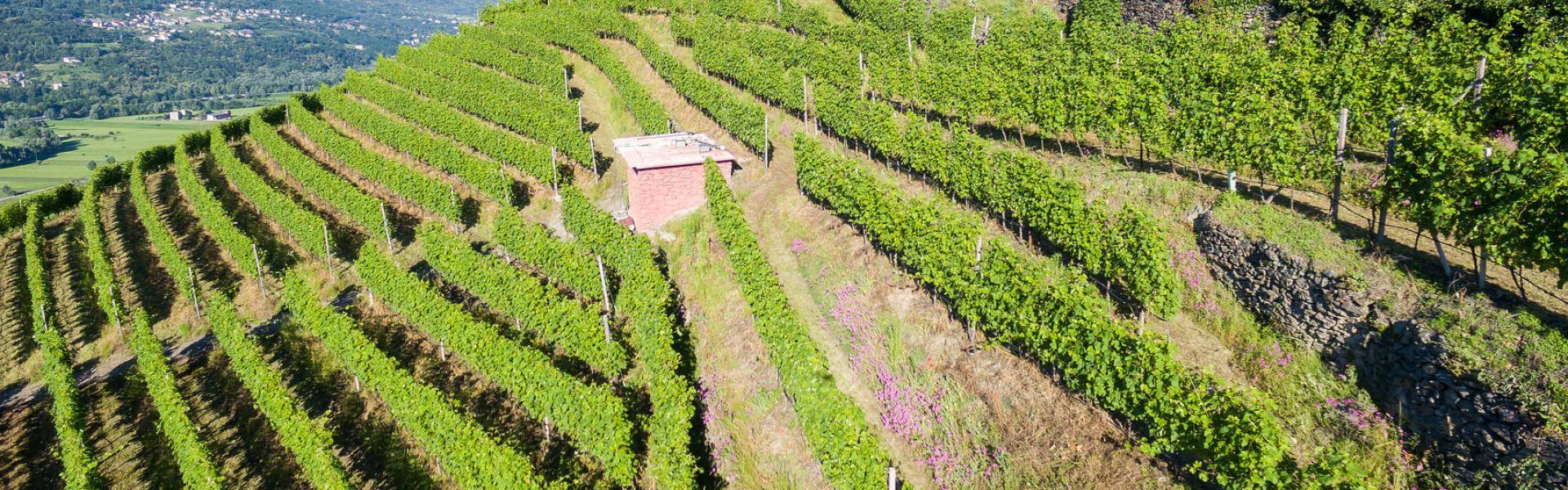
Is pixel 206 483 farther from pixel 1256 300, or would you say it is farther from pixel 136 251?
pixel 136 251

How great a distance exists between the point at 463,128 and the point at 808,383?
Answer: 102ft

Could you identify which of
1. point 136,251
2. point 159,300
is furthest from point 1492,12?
point 136,251

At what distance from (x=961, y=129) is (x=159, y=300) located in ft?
108

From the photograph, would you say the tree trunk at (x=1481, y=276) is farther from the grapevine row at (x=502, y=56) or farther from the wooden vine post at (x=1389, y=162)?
the grapevine row at (x=502, y=56)

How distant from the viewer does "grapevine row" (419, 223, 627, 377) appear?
2005cm

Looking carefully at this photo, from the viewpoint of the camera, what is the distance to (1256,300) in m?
16.4

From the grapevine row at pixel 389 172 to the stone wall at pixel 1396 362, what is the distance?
94.1 feet

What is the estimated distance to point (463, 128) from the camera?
132 ft

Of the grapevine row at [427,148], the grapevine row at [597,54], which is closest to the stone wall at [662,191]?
the grapevine row at [427,148]

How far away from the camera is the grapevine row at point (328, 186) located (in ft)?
107

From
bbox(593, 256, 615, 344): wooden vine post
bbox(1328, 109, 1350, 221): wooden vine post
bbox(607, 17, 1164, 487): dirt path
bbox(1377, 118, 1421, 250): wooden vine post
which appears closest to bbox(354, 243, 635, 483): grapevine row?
bbox(593, 256, 615, 344): wooden vine post

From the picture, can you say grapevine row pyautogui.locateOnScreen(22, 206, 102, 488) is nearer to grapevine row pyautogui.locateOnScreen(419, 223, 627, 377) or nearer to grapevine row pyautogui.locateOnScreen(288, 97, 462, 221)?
grapevine row pyautogui.locateOnScreen(419, 223, 627, 377)

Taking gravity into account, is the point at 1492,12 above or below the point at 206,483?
above

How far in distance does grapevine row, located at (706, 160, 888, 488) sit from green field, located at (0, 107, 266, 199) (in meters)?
123
